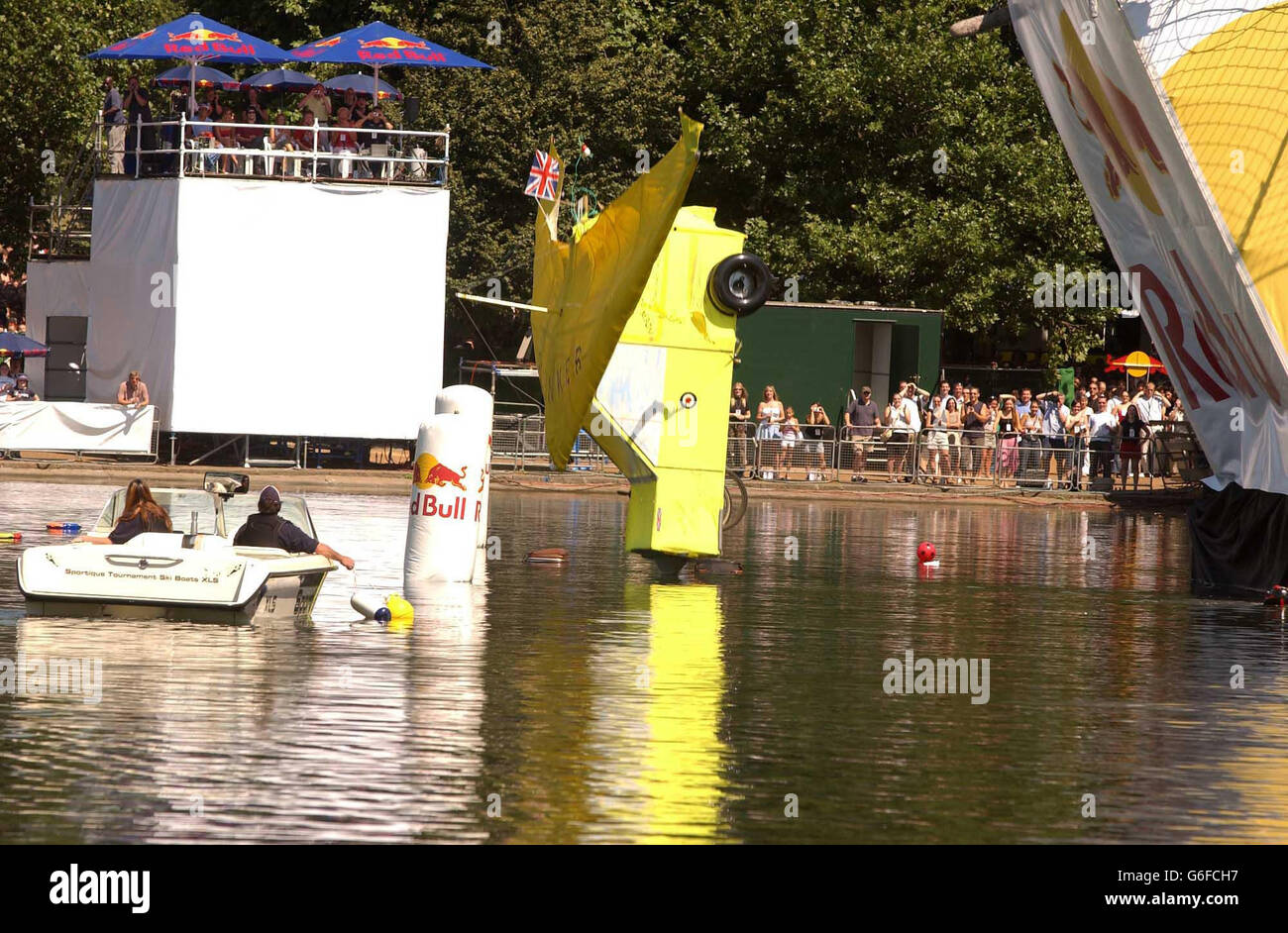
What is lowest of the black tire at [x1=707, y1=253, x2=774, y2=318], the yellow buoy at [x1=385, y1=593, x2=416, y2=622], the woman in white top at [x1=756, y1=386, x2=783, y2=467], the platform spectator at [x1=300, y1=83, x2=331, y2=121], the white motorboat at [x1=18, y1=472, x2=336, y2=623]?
the yellow buoy at [x1=385, y1=593, x2=416, y2=622]

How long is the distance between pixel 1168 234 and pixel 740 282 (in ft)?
18.1

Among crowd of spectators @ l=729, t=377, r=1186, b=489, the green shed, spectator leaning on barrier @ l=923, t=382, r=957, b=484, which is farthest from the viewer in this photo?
the green shed

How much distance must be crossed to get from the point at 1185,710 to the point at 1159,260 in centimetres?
1029

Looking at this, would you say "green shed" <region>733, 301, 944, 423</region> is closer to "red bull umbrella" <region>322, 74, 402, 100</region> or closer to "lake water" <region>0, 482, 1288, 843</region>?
"red bull umbrella" <region>322, 74, 402, 100</region>

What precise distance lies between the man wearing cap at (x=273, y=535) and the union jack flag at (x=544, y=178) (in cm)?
913

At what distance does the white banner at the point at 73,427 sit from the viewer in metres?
40.6

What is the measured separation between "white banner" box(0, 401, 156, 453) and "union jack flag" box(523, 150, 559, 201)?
1612cm

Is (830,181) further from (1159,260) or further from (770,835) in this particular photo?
(770,835)

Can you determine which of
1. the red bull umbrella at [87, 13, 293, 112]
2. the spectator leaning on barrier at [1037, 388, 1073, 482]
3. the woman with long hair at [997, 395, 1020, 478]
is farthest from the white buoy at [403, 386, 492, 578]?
the spectator leaning on barrier at [1037, 388, 1073, 482]

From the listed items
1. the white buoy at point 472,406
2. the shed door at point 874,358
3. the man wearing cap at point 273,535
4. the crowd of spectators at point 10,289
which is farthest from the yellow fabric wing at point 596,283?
the crowd of spectators at point 10,289

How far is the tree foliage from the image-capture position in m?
52.6

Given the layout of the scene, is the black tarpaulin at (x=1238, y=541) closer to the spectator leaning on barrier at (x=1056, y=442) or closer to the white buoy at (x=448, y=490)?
the white buoy at (x=448, y=490)
